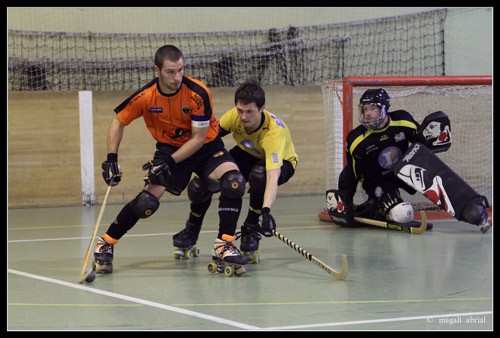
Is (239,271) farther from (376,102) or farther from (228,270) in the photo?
(376,102)

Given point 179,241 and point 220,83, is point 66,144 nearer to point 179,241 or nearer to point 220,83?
point 220,83

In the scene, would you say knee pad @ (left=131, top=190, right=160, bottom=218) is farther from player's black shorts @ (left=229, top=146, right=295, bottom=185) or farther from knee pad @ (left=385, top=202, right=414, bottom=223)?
knee pad @ (left=385, top=202, right=414, bottom=223)

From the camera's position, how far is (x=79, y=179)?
8.58m

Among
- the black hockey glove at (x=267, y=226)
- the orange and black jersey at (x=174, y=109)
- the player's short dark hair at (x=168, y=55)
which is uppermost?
the player's short dark hair at (x=168, y=55)

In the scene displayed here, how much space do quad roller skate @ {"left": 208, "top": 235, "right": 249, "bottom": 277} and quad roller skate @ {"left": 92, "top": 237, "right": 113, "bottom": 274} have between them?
57 centimetres

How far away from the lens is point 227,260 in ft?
16.6

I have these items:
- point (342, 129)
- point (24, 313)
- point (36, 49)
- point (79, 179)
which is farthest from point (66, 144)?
point (24, 313)

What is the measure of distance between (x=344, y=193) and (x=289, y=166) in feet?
4.40

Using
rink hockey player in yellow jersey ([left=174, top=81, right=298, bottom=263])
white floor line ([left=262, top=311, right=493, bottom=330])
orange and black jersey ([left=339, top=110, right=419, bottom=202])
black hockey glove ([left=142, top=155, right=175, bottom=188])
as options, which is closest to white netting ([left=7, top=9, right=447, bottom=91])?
orange and black jersey ([left=339, top=110, right=419, bottom=202])

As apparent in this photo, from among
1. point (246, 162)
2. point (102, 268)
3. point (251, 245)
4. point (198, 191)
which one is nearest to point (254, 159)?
point (246, 162)

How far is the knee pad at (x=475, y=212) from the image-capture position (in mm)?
6359

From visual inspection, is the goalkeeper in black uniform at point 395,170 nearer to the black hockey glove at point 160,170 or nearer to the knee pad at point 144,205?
the black hockey glove at point 160,170

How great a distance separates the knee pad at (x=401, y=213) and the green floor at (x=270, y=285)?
13 cm

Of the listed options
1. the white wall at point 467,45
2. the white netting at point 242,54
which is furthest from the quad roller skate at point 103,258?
the white wall at point 467,45
